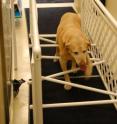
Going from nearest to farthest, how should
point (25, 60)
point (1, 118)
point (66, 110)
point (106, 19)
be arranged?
point (1, 118) → point (106, 19) → point (66, 110) → point (25, 60)

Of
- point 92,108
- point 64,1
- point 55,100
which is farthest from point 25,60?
point 64,1

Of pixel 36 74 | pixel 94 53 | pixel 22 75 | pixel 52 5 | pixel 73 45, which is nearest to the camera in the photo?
pixel 36 74

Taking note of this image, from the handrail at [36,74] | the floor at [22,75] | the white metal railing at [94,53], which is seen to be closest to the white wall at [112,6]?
the white metal railing at [94,53]

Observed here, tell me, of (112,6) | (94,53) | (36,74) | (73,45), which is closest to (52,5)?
(112,6)

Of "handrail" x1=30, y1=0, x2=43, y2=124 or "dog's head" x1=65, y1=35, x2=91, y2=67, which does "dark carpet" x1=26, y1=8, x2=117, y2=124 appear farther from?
"handrail" x1=30, y1=0, x2=43, y2=124

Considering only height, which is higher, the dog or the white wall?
the white wall

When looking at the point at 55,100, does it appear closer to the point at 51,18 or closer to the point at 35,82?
the point at 35,82

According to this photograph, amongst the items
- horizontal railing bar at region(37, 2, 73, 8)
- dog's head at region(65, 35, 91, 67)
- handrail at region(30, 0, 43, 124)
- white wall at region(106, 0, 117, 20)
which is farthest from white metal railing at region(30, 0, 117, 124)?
horizontal railing bar at region(37, 2, 73, 8)

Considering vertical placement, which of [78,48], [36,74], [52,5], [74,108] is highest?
[52,5]

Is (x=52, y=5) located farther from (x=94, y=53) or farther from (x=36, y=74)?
(x=36, y=74)

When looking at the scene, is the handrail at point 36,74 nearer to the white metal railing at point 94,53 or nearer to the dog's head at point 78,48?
the white metal railing at point 94,53

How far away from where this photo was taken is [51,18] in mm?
3096

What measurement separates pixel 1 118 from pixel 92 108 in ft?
2.84

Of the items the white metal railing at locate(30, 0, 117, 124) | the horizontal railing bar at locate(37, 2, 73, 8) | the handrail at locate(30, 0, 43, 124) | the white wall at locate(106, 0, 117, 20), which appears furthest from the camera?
the horizontal railing bar at locate(37, 2, 73, 8)
